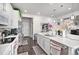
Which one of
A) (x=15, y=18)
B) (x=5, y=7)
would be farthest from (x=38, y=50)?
(x=5, y=7)

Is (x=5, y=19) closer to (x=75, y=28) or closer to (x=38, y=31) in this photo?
(x=38, y=31)

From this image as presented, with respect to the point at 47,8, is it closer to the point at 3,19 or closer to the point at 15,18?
the point at 15,18

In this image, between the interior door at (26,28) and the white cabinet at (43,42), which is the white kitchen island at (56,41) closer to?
the white cabinet at (43,42)

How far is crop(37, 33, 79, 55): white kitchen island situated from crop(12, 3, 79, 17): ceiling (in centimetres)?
44

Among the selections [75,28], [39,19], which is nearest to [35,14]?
[39,19]

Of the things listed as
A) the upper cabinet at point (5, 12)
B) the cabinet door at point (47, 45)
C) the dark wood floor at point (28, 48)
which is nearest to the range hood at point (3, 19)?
the upper cabinet at point (5, 12)

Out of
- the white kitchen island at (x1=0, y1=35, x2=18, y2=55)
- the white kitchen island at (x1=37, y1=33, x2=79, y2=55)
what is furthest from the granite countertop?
the white kitchen island at (x1=0, y1=35, x2=18, y2=55)

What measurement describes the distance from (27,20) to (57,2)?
66 cm

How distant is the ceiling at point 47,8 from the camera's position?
180cm

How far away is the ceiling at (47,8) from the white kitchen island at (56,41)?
1.45 feet

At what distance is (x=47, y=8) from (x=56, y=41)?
0.64 meters

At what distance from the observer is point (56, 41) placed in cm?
186

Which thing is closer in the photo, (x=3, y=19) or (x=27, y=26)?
(x=3, y=19)

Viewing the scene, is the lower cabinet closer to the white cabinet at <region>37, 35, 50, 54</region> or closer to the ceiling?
the white cabinet at <region>37, 35, 50, 54</region>
